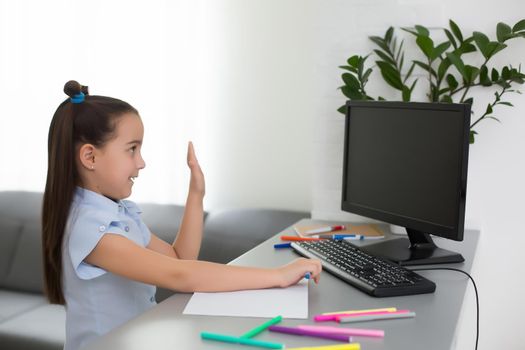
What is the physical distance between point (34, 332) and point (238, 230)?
0.86 m

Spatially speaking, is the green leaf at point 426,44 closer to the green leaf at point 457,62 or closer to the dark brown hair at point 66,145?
the green leaf at point 457,62

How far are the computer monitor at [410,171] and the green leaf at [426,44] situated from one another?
27 cm

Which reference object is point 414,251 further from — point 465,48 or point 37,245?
point 37,245

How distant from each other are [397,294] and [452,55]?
86cm

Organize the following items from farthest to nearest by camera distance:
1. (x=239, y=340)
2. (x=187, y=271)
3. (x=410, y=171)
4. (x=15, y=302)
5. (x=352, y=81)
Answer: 1. (x=15, y=302)
2. (x=352, y=81)
3. (x=410, y=171)
4. (x=187, y=271)
5. (x=239, y=340)

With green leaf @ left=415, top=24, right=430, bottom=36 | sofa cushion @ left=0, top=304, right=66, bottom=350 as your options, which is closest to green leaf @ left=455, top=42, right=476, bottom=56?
green leaf @ left=415, top=24, right=430, bottom=36

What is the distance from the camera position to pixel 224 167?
3158 mm

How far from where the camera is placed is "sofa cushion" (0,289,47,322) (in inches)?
111

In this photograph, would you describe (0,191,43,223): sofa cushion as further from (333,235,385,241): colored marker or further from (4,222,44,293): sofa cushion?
(333,235,385,241): colored marker

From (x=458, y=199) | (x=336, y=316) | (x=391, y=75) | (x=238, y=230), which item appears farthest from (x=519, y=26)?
(x=238, y=230)

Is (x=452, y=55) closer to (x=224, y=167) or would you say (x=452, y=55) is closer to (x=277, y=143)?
(x=277, y=143)

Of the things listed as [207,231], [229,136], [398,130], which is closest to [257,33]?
[229,136]

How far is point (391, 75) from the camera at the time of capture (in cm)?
211

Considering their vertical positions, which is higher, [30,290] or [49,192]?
[49,192]
